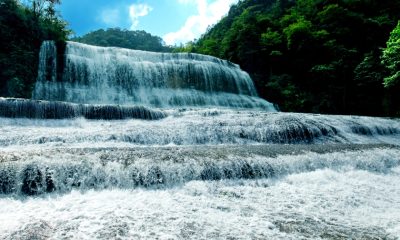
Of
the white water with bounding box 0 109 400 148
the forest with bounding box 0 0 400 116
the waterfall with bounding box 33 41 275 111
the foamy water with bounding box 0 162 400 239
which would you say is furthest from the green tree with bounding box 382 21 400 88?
the foamy water with bounding box 0 162 400 239

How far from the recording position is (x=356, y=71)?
1912 cm

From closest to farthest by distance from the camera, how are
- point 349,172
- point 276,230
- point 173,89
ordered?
point 276,230
point 349,172
point 173,89

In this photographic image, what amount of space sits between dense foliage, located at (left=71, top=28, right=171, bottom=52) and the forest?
29.6 m

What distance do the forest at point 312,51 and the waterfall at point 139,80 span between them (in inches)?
49.8

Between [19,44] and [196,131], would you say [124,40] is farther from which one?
[196,131]

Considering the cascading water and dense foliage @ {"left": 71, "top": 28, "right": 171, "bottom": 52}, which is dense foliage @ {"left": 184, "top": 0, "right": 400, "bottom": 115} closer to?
the cascading water

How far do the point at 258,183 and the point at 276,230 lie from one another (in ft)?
5.74

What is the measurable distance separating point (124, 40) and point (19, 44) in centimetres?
3814

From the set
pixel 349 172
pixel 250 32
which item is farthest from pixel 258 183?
pixel 250 32

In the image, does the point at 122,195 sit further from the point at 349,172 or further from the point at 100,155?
the point at 349,172

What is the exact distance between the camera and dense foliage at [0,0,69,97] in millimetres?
13703

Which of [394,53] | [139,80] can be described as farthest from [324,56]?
[139,80]

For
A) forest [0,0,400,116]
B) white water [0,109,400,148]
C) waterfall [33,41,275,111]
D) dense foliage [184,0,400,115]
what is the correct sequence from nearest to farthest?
white water [0,109,400,148] → waterfall [33,41,275,111] → forest [0,0,400,116] → dense foliage [184,0,400,115]

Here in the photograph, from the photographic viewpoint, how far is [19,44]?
15.3 metres
